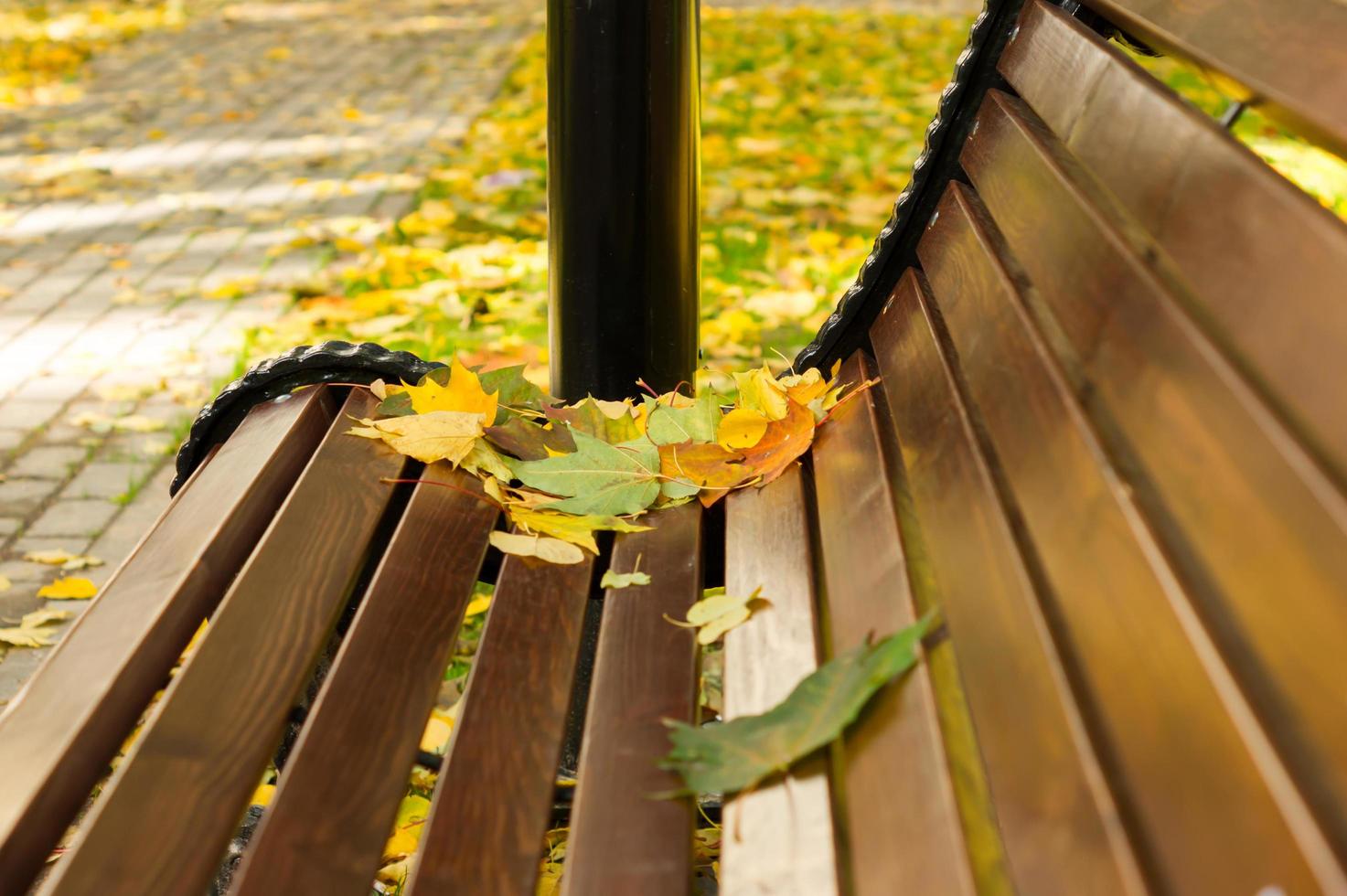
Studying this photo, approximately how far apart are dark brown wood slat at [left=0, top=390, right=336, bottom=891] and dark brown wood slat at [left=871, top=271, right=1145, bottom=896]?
689mm

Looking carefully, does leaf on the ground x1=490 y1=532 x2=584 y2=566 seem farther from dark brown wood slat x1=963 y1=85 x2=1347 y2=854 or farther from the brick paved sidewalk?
the brick paved sidewalk

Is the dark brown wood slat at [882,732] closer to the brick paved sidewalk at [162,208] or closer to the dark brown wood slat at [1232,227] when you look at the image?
the dark brown wood slat at [1232,227]

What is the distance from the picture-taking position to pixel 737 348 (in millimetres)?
3506

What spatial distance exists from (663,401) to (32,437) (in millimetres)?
1912

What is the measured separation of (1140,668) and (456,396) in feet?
3.47

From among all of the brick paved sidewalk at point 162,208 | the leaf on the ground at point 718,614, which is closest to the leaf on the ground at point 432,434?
the leaf on the ground at point 718,614

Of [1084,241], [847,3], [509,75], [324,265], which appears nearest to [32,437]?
[324,265]

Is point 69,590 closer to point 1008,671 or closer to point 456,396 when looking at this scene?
point 456,396

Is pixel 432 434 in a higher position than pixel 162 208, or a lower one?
lower

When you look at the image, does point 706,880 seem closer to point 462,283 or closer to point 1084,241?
point 1084,241

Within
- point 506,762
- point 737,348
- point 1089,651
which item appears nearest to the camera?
point 1089,651

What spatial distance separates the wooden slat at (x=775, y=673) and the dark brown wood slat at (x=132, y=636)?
1.65ft

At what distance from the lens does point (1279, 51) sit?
0.95 metres

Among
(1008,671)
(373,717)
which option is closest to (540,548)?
(373,717)
